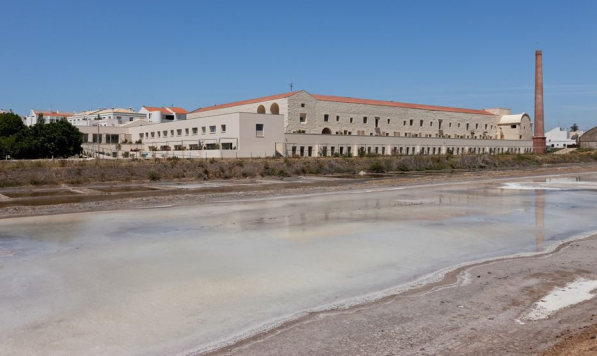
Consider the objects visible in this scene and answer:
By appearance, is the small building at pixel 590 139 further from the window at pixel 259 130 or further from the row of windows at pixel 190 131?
the row of windows at pixel 190 131

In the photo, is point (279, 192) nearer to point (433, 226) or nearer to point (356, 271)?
point (433, 226)

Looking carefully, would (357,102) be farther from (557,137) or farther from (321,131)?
(557,137)

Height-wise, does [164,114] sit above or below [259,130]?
above

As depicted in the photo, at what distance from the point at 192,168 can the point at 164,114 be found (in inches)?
2755

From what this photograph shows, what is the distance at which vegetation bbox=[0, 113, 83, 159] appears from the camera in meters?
59.4

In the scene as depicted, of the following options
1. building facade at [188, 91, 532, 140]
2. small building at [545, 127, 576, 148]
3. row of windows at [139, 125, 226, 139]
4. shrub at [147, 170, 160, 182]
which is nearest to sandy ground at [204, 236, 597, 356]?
shrub at [147, 170, 160, 182]

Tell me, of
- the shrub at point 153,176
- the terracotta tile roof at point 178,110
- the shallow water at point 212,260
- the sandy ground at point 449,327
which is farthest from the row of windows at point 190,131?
the sandy ground at point 449,327

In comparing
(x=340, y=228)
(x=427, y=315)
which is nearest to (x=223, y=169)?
(x=340, y=228)

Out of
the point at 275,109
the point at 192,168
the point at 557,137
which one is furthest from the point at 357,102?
the point at 557,137

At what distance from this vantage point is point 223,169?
1646 inches

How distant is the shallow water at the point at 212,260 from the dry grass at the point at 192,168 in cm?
1775

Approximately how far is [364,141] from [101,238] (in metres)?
57.9

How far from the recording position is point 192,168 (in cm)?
4091

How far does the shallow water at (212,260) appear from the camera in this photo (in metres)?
6.95
